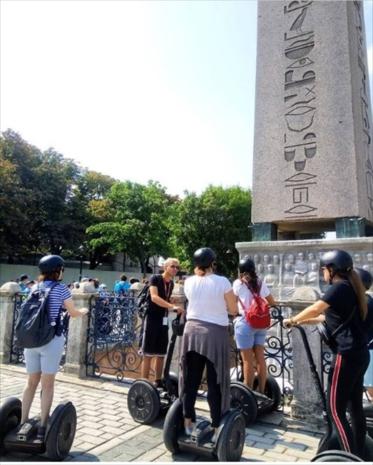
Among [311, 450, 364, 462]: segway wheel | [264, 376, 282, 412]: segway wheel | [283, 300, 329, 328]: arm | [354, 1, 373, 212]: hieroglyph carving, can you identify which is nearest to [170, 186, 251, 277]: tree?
[354, 1, 373, 212]: hieroglyph carving

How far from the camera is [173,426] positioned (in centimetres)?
349

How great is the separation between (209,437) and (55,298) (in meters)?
1.91

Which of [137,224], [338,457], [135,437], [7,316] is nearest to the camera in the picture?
[338,457]

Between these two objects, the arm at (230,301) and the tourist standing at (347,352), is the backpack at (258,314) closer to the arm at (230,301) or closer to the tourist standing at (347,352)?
the arm at (230,301)

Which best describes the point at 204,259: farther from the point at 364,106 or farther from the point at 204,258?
the point at 364,106

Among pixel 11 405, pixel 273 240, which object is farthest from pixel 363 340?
pixel 273 240

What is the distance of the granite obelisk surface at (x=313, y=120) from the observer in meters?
8.95

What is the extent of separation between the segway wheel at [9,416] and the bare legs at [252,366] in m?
2.55

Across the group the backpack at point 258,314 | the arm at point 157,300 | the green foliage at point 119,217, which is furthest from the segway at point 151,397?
the green foliage at point 119,217

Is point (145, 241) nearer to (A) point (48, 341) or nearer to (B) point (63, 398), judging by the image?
(B) point (63, 398)

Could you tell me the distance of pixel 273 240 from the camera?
9.84 metres

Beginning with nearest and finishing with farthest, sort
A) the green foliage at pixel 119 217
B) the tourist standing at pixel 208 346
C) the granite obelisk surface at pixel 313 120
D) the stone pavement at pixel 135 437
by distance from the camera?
the tourist standing at pixel 208 346, the stone pavement at pixel 135 437, the granite obelisk surface at pixel 313 120, the green foliage at pixel 119 217

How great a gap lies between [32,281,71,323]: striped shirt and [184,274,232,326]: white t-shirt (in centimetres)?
120

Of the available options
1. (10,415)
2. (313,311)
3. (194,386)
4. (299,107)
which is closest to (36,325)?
(10,415)
